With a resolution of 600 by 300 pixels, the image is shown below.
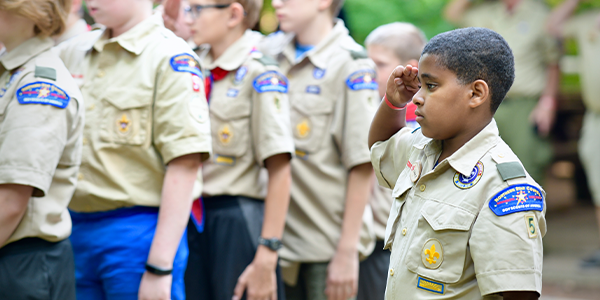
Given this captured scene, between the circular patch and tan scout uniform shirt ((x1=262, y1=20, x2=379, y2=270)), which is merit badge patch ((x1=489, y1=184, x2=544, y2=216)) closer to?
the circular patch

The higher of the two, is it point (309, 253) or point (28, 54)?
point (28, 54)

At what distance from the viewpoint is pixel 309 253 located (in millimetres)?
3111

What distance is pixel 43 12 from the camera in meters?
2.16

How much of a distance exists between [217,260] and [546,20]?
4301 millimetres

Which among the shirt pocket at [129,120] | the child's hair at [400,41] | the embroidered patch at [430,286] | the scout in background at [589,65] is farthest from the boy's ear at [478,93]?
the scout in background at [589,65]

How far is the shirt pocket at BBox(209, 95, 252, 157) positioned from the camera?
9.45 feet

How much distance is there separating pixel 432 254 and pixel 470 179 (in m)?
0.22

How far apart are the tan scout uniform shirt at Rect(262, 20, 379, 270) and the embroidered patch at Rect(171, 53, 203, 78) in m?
0.89

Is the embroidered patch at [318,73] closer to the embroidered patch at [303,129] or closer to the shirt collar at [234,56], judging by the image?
the embroidered patch at [303,129]

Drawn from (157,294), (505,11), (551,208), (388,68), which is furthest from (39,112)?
(551,208)

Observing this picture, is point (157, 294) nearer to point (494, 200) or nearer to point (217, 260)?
point (217, 260)

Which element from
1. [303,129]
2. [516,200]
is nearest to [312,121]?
A: [303,129]

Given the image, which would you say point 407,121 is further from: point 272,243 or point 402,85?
point 402,85

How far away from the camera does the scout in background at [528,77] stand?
19.1 feet
